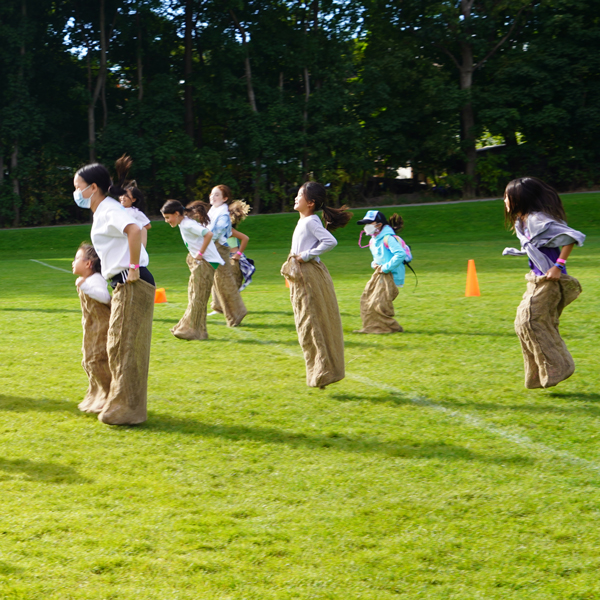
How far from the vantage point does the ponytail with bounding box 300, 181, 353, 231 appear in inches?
273

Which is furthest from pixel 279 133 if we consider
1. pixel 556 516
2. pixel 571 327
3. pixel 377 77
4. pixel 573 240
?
pixel 556 516

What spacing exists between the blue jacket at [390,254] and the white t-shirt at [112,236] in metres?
4.56

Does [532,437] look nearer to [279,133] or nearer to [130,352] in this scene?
[130,352]

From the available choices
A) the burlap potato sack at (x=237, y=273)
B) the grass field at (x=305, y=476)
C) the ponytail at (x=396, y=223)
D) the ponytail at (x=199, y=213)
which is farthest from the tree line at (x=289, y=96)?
the grass field at (x=305, y=476)

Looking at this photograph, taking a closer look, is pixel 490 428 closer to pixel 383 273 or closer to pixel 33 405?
pixel 33 405

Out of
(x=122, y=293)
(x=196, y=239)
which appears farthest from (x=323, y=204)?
(x=196, y=239)

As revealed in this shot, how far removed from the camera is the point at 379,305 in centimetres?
996

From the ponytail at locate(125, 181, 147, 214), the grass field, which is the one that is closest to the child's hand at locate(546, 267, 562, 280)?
the grass field

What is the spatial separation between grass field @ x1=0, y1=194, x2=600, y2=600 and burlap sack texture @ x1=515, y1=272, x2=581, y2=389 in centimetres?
30

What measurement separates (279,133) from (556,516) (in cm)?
3308

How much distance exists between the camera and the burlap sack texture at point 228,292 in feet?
34.3

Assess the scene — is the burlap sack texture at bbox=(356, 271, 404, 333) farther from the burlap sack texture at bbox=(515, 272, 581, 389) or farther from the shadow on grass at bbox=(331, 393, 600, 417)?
the burlap sack texture at bbox=(515, 272, 581, 389)

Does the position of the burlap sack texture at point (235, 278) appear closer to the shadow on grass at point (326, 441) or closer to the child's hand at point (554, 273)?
the shadow on grass at point (326, 441)

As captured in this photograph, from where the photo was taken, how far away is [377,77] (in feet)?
119
